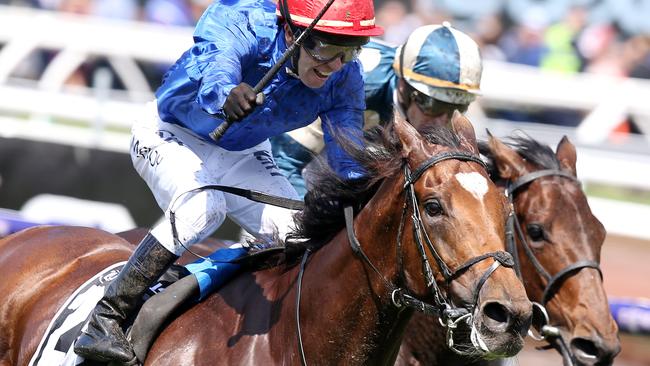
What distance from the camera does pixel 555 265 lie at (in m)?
4.75

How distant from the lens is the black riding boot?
3664mm

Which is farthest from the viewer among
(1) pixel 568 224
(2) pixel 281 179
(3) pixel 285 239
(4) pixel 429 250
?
(1) pixel 568 224

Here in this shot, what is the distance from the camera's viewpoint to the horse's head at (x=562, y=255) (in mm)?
4613

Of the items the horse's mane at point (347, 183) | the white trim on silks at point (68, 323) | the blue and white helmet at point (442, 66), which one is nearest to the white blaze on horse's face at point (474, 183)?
the horse's mane at point (347, 183)

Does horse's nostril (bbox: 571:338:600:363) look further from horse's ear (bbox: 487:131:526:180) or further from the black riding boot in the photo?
the black riding boot

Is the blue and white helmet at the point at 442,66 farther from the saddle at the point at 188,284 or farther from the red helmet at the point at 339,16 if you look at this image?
the saddle at the point at 188,284

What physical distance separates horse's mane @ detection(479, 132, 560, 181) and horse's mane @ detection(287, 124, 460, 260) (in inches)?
59.0

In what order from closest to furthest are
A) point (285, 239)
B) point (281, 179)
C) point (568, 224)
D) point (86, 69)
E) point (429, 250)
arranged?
1. point (429, 250)
2. point (285, 239)
3. point (281, 179)
4. point (568, 224)
5. point (86, 69)

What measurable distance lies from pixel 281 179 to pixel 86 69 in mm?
5636

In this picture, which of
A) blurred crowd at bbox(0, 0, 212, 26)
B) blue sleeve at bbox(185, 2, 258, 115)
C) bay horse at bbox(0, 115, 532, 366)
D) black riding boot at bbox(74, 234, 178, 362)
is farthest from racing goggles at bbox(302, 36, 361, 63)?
blurred crowd at bbox(0, 0, 212, 26)

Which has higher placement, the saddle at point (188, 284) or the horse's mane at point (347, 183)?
the horse's mane at point (347, 183)

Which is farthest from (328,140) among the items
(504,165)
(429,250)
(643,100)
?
(643,100)

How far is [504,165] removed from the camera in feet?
16.6

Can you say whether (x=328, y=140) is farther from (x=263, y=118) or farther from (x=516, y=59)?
(x=516, y=59)
